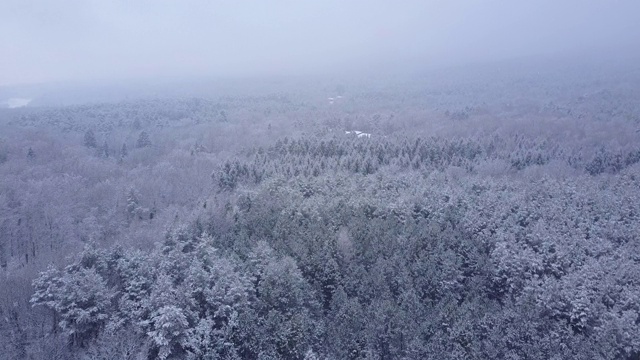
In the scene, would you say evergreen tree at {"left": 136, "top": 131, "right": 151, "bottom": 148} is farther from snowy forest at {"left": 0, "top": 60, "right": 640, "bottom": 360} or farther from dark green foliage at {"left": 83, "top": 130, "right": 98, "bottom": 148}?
dark green foliage at {"left": 83, "top": 130, "right": 98, "bottom": 148}

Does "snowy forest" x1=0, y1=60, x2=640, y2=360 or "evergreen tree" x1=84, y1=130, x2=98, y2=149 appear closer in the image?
"snowy forest" x1=0, y1=60, x2=640, y2=360

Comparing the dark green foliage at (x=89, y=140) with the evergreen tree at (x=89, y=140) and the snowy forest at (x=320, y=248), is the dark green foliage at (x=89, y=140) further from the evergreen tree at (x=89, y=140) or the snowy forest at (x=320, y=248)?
the snowy forest at (x=320, y=248)

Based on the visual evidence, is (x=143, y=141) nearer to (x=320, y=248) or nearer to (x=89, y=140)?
(x=89, y=140)

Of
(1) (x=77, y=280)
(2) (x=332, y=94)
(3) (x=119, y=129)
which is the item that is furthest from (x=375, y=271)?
(2) (x=332, y=94)

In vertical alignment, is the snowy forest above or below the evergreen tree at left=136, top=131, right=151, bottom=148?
below

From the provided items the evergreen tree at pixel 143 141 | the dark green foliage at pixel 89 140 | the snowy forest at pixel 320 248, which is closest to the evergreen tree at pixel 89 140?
the dark green foliage at pixel 89 140

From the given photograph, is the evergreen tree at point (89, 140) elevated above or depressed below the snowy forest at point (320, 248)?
above

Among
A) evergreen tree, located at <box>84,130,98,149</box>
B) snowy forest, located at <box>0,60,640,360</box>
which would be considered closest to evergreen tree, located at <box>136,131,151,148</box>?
snowy forest, located at <box>0,60,640,360</box>

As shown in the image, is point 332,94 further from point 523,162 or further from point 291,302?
point 291,302

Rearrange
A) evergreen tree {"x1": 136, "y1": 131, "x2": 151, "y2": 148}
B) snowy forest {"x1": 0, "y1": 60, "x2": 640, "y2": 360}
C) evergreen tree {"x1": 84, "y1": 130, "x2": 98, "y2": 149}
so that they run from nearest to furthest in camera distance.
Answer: snowy forest {"x1": 0, "y1": 60, "x2": 640, "y2": 360} → evergreen tree {"x1": 84, "y1": 130, "x2": 98, "y2": 149} → evergreen tree {"x1": 136, "y1": 131, "x2": 151, "y2": 148}
